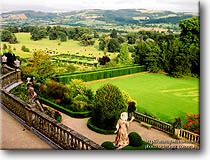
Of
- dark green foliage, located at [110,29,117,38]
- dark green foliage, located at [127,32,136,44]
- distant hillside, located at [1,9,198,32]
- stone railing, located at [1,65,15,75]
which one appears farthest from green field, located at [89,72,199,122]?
stone railing, located at [1,65,15,75]

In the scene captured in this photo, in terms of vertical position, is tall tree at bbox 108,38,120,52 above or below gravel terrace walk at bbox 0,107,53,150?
above

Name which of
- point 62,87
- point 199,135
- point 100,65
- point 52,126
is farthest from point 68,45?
point 199,135

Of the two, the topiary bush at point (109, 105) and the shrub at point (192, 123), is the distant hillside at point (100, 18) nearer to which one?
the topiary bush at point (109, 105)

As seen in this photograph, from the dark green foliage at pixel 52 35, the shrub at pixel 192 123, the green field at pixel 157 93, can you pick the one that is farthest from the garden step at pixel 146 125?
the dark green foliage at pixel 52 35

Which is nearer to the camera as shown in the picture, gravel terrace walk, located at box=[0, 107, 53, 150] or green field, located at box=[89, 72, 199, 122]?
gravel terrace walk, located at box=[0, 107, 53, 150]

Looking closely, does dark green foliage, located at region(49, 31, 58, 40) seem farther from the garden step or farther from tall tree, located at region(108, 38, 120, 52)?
the garden step

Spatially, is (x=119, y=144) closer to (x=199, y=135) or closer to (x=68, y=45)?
(x=199, y=135)

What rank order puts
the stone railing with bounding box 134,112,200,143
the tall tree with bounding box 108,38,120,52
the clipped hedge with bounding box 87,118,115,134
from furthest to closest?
the tall tree with bounding box 108,38,120,52, the clipped hedge with bounding box 87,118,115,134, the stone railing with bounding box 134,112,200,143

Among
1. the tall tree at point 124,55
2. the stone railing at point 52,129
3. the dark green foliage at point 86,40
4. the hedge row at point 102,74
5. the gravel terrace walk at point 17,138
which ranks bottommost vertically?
the gravel terrace walk at point 17,138
